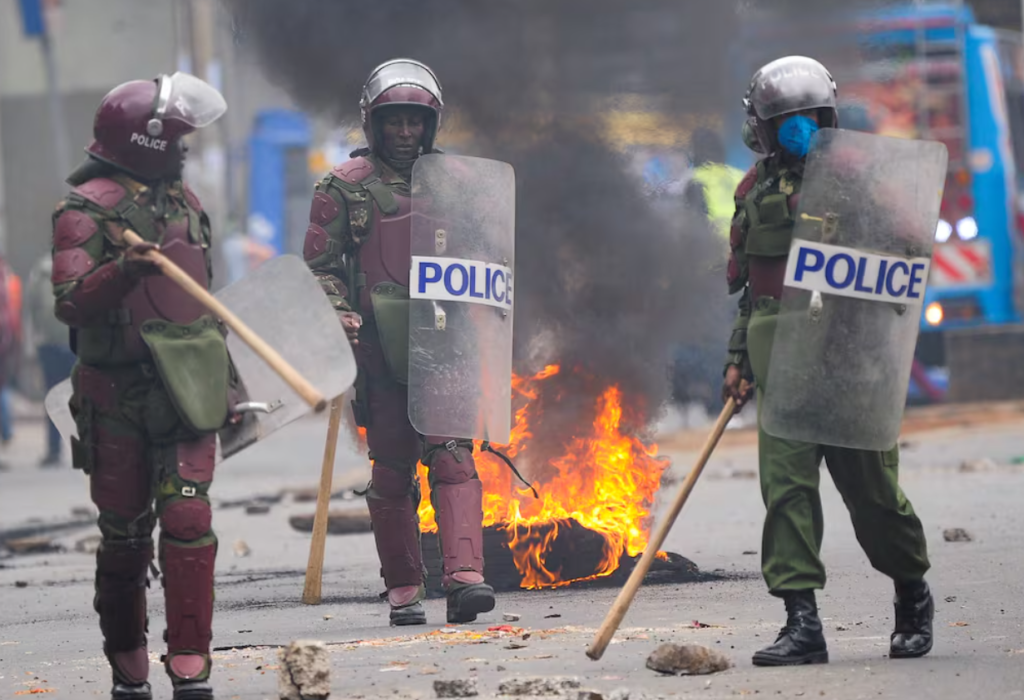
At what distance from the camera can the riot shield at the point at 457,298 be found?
250 inches

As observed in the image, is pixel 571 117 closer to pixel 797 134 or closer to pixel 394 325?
pixel 394 325

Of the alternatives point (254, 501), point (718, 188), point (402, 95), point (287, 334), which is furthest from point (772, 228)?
point (254, 501)

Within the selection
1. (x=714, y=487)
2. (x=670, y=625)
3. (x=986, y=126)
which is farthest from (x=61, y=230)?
(x=986, y=126)

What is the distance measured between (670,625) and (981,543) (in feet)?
8.00

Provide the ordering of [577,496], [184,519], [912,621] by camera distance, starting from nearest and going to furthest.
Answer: [184,519] < [912,621] < [577,496]

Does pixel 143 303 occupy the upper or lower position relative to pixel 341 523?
upper

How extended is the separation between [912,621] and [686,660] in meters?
0.70

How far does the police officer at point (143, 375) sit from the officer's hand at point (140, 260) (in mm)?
37

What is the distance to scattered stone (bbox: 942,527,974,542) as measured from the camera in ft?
26.8

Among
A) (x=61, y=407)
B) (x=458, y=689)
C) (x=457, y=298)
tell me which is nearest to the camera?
(x=458, y=689)

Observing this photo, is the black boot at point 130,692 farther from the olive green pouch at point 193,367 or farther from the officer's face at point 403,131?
the officer's face at point 403,131

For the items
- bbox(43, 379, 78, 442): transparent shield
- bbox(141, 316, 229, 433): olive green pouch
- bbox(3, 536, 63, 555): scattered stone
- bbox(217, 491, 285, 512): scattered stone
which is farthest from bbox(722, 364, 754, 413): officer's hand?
bbox(217, 491, 285, 512): scattered stone

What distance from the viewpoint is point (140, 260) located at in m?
4.79

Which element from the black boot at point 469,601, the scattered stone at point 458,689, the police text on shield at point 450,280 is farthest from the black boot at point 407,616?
the scattered stone at point 458,689
